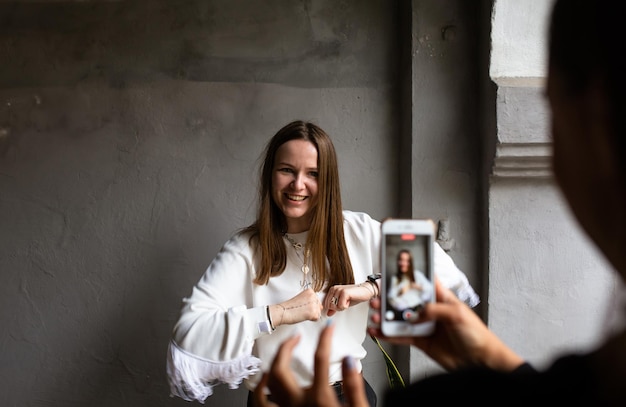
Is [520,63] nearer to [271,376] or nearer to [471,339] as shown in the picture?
[471,339]

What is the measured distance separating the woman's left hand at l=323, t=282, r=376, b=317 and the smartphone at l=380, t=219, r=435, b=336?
1.58ft

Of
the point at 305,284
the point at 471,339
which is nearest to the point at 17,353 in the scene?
the point at 305,284

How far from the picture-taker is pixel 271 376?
0.63 meters

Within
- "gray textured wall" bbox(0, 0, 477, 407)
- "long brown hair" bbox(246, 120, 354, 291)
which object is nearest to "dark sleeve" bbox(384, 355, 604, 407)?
"long brown hair" bbox(246, 120, 354, 291)

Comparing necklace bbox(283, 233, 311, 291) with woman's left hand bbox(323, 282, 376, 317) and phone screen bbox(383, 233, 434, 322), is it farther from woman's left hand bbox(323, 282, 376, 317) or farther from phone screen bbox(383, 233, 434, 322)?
phone screen bbox(383, 233, 434, 322)

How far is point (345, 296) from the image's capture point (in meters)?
1.30

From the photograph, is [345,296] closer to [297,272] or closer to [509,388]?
[297,272]

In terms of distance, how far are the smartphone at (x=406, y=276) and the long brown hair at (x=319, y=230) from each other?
0.58 meters

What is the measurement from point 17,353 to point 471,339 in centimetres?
174

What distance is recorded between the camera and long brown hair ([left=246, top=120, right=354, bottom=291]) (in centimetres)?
143

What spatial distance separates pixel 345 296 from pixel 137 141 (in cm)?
99

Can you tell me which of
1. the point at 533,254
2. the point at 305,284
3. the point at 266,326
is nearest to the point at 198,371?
the point at 266,326

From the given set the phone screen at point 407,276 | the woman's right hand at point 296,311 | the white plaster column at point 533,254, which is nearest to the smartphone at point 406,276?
the phone screen at point 407,276

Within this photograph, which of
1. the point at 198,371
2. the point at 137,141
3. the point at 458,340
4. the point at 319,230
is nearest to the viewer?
the point at 458,340
